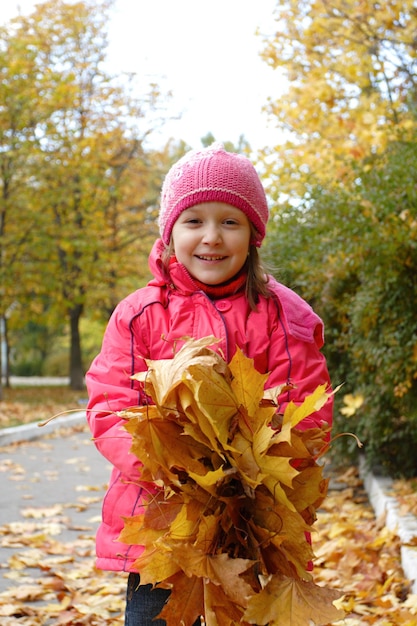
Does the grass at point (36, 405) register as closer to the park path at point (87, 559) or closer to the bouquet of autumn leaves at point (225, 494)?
the park path at point (87, 559)

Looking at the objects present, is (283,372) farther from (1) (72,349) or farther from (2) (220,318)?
(1) (72,349)

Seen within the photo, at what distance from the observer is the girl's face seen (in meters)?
2.46

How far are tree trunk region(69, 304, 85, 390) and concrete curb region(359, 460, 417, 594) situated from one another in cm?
1608

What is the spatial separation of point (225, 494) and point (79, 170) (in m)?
16.5

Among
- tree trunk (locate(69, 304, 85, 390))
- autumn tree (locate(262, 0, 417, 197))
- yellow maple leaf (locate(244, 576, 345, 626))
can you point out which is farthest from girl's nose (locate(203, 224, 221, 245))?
tree trunk (locate(69, 304, 85, 390))

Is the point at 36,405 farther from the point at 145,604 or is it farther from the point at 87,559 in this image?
the point at 145,604

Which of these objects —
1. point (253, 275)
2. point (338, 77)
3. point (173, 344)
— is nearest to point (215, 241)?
point (253, 275)

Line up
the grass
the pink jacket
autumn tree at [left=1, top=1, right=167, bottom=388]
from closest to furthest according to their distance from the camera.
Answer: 1. the pink jacket
2. the grass
3. autumn tree at [left=1, top=1, right=167, bottom=388]

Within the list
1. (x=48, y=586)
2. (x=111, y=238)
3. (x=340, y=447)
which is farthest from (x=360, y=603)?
(x=111, y=238)

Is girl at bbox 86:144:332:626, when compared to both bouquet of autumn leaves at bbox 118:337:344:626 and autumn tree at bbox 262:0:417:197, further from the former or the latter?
autumn tree at bbox 262:0:417:197

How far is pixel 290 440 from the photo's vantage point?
5.84 ft

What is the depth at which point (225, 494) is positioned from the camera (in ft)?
6.05

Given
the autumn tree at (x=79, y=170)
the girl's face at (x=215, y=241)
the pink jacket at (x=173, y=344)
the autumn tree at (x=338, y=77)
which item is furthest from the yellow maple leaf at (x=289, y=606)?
the autumn tree at (x=79, y=170)

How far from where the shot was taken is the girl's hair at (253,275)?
8.12 ft
